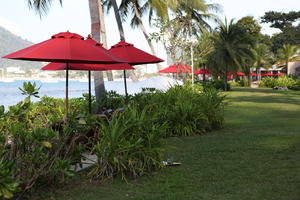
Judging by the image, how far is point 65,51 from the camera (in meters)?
5.34

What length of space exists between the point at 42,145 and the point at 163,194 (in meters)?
1.49

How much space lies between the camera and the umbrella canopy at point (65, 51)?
5.23 meters

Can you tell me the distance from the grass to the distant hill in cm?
12652

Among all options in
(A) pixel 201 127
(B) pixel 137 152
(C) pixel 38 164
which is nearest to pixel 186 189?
(B) pixel 137 152

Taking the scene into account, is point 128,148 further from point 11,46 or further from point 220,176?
point 11,46

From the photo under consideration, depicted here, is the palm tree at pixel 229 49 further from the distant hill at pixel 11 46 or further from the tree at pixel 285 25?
the distant hill at pixel 11 46

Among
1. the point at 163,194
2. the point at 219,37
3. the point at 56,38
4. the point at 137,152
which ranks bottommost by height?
the point at 163,194

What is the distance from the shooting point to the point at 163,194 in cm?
408

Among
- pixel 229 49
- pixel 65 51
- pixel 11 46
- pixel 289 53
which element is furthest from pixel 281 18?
pixel 11 46

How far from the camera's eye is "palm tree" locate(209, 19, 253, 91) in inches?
1310

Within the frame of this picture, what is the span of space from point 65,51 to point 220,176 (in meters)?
2.88

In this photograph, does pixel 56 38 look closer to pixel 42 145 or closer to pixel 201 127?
pixel 42 145

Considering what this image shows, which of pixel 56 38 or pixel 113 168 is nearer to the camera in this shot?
pixel 113 168

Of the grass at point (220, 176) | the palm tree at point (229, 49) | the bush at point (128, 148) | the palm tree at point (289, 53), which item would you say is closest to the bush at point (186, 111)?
the grass at point (220, 176)
